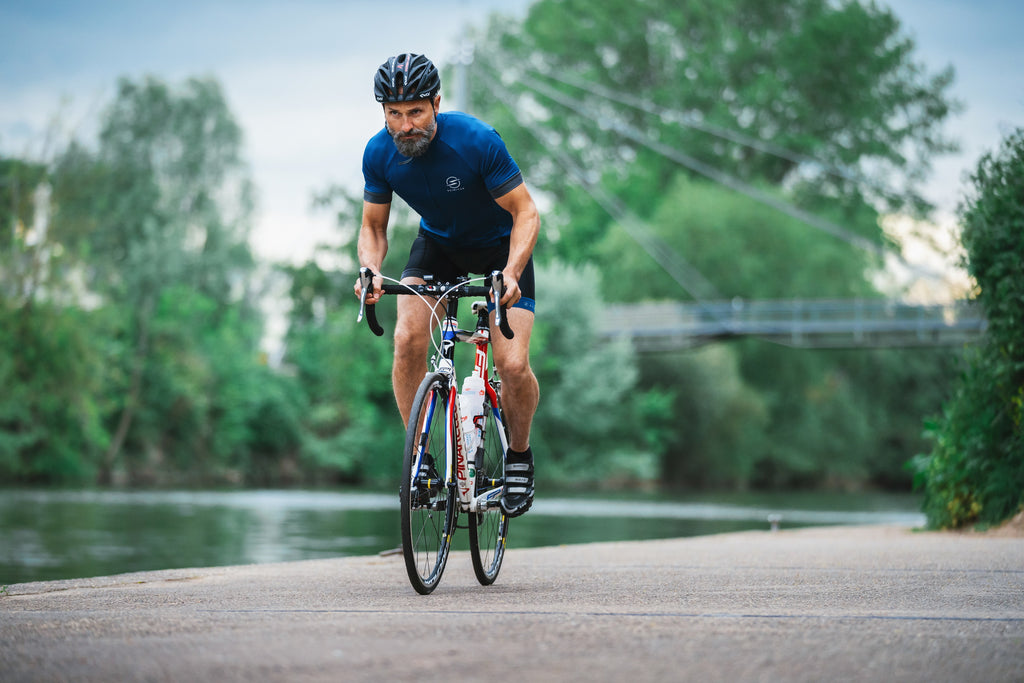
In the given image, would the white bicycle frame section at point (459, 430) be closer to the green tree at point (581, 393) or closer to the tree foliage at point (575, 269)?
the tree foliage at point (575, 269)

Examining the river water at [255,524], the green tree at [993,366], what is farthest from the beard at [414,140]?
the green tree at [993,366]

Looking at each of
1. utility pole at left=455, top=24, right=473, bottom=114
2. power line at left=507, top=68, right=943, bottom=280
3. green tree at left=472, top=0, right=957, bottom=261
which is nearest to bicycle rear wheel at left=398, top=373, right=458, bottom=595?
utility pole at left=455, top=24, right=473, bottom=114

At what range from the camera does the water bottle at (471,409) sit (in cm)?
537

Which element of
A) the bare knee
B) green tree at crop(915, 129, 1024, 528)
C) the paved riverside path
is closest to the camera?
the paved riverside path

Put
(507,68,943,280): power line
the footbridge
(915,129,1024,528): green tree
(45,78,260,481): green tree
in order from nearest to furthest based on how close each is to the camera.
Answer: (915,129,1024,528): green tree → (45,78,260,481): green tree → (507,68,943,280): power line → the footbridge

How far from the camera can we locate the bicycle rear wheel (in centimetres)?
488

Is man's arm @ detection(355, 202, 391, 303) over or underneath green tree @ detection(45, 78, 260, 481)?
underneath

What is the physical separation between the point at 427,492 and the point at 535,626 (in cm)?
142

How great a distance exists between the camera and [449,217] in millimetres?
5520

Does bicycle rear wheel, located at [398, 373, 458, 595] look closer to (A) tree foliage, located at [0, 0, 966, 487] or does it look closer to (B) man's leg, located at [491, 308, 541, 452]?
(B) man's leg, located at [491, 308, 541, 452]

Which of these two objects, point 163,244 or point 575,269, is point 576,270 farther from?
point 163,244

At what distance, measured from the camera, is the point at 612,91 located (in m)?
51.2

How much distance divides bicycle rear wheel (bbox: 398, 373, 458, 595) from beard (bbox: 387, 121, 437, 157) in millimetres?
901

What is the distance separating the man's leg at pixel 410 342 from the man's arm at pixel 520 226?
0.43 meters
